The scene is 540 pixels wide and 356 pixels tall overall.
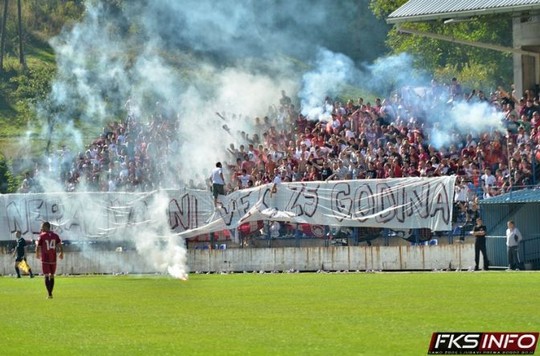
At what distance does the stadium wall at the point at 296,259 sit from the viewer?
3744 centimetres

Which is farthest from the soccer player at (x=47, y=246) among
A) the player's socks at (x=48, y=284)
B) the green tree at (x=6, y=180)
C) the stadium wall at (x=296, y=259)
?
the green tree at (x=6, y=180)

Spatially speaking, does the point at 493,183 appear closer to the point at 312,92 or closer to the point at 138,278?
the point at 138,278

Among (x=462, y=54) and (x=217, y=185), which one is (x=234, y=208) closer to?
(x=217, y=185)

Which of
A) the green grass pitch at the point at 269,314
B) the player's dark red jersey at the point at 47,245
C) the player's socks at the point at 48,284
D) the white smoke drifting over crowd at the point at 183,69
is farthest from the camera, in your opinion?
the white smoke drifting over crowd at the point at 183,69

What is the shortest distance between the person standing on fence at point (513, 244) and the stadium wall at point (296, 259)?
1279 millimetres

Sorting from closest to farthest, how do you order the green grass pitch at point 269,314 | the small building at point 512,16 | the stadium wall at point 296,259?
the green grass pitch at point 269,314 → the stadium wall at point 296,259 → the small building at point 512,16

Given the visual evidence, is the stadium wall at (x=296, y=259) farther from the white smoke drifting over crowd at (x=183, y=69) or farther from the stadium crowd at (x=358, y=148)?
the white smoke drifting over crowd at (x=183, y=69)

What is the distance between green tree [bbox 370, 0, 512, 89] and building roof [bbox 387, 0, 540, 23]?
2487 cm

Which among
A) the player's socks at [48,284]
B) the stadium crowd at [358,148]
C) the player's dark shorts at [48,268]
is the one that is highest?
the stadium crowd at [358,148]

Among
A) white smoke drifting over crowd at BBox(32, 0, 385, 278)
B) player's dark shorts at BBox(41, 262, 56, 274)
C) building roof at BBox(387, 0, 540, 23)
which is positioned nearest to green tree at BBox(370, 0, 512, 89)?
white smoke drifting over crowd at BBox(32, 0, 385, 278)

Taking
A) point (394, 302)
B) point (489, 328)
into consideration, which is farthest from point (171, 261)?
point (489, 328)

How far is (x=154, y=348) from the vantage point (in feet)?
57.0

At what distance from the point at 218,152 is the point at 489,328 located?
2890 centimetres

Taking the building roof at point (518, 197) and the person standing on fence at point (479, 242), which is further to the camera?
the person standing on fence at point (479, 242)
